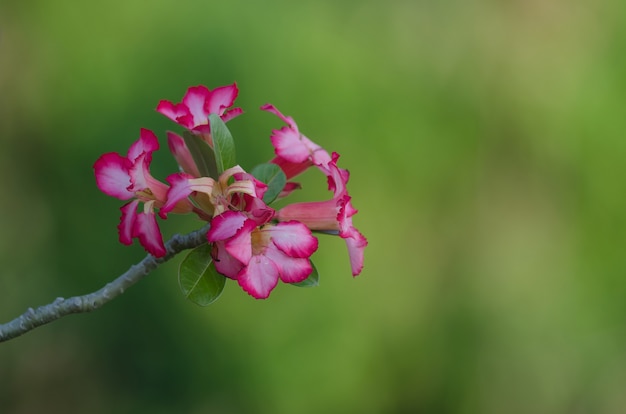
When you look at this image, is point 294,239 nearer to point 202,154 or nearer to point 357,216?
point 202,154

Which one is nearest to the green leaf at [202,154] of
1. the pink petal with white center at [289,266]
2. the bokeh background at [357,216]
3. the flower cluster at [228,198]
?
the flower cluster at [228,198]

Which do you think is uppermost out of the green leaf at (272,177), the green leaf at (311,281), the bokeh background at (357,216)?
the green leaf at (272,177)

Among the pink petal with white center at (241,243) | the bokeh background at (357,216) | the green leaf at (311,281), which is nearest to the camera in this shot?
the pink petal with white center at (241,243)

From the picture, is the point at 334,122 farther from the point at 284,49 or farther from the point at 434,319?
the point at 434,319

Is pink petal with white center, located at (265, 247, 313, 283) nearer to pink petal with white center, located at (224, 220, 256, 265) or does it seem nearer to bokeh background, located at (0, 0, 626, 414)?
pink petal with white center, located at (224, 220, 256, 265)

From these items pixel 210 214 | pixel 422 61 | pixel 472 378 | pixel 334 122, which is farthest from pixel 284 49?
pixel 210 214

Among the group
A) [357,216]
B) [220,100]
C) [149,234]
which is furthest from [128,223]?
[357,216]

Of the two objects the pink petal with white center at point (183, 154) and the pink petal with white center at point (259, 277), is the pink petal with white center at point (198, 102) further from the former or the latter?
the pink petal with white center at point (259, 277)
